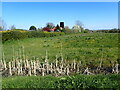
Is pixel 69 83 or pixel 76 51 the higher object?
pixel 76 51

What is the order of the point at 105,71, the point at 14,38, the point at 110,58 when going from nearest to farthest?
the point at 105,71 → the point at 110,58 → the point at 14,38

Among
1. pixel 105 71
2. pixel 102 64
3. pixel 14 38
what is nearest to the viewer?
pixel 105 71

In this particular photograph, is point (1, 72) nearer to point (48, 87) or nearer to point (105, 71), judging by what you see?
point (48, 87)

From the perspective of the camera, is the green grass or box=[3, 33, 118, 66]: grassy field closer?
the green grass

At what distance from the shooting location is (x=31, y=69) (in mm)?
6566

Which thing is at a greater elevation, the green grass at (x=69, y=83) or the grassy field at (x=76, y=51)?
the grassy field at (x=76, y=51)

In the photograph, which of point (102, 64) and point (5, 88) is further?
point (102, 64)

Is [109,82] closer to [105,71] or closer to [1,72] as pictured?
[105,71]

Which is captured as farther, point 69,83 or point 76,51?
point 76,51

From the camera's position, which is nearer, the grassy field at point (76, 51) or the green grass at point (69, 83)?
the green grass at point (69, 83)

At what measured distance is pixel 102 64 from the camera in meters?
7.11

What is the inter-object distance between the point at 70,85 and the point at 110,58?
416 centimetres

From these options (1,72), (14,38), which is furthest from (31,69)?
(14,38)

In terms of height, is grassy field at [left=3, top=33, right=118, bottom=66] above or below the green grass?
above
